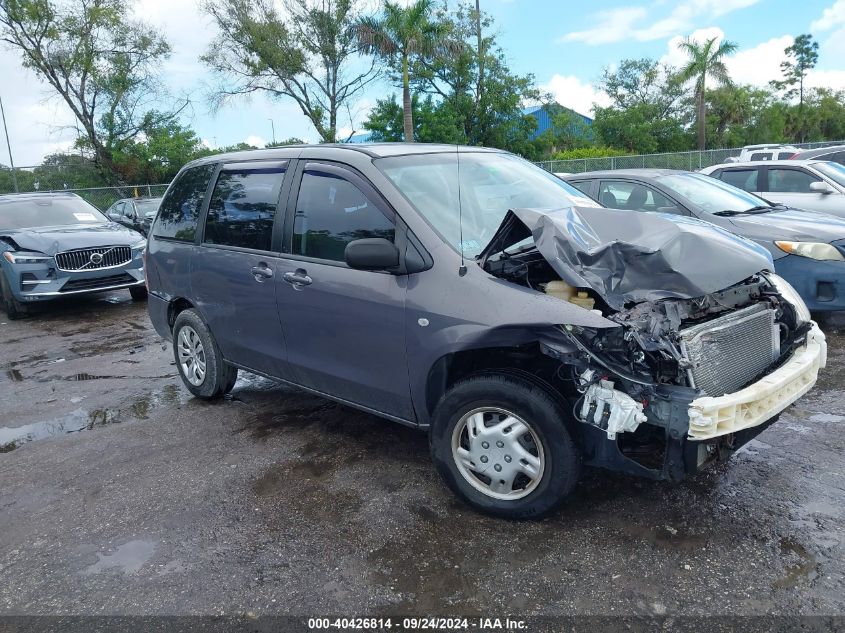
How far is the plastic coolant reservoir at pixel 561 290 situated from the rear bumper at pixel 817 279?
Result: 13.0ft

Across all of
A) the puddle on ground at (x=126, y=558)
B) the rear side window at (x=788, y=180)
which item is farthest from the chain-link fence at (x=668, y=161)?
the puddle on ground at (x=126, y=558)

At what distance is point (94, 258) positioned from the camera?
9.17 m

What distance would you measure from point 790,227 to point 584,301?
4.29m

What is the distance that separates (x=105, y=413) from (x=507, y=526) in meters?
3.63

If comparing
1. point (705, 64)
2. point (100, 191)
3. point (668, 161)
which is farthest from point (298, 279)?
point (705, 64)

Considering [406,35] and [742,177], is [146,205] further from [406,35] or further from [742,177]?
[406,35]

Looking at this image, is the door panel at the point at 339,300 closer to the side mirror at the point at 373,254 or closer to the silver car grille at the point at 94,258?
the side mirror at the point at 373,254

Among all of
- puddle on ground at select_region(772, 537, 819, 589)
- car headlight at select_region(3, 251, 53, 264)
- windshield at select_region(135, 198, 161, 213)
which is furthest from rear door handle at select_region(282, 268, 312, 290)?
windshield at select_region(135, 198, 161, 213)

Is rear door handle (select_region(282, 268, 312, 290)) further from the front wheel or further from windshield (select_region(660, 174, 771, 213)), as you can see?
windshield (select_region(660, 174, 771, 213))

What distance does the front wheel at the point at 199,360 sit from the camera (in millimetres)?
5012

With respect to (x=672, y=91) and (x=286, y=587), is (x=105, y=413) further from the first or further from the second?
(x=672, y=91)

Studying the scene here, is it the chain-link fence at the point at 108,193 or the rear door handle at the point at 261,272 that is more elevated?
the chain-link fence at the point at 108,193

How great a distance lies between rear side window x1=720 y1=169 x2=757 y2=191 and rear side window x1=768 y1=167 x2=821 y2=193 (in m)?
0.21

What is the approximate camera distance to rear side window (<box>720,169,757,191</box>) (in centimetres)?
912
